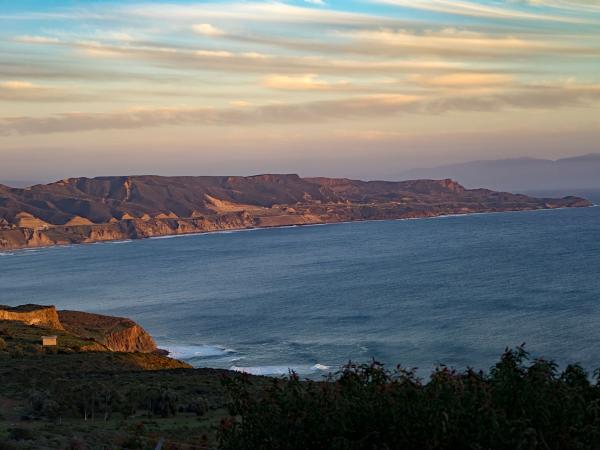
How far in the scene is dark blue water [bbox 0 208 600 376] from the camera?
191ft

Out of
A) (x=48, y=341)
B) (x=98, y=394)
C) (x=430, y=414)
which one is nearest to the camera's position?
(x=430, y=414)

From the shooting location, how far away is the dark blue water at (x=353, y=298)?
58.3 meters

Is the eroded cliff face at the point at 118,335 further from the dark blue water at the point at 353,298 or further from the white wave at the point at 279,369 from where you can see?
the white wave at the point at 279,369

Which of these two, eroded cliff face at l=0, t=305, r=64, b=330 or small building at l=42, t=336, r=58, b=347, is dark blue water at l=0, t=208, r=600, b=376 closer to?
A: eroded cliff face at l=0, t=305, r=64, b=330

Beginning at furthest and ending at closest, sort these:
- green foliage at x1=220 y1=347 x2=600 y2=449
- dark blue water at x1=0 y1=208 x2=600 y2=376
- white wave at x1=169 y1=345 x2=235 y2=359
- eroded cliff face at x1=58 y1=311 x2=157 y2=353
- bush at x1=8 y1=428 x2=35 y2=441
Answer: eroded cliff face at x1=58 y1=311 x2=157 y2=353 < white wave at x1=169 y1=345 x2=235 y2=359 < dark blue water at x1=0 y1=208 x2=600 y2=376 < bush at x1=8 y1=428 x2=35 y2=441 < green foliage at x1=220 y1=347 x2=600 y2=449

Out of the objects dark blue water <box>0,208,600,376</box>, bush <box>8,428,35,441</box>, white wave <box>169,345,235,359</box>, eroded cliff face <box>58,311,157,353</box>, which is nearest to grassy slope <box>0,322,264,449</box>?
bush <box>8,428,35,441</box>

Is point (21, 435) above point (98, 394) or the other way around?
above

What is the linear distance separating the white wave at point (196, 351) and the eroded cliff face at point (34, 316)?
941 centimetres

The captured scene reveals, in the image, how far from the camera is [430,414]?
12898 mm

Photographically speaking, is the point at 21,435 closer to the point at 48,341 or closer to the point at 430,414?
the point at 430,414

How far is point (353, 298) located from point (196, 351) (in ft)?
97.0

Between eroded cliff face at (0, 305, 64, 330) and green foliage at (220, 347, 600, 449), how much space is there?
51.3 metres

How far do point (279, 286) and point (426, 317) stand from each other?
35.2 metres

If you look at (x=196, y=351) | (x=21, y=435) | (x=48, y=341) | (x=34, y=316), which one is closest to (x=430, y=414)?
(x=21, y=435)
